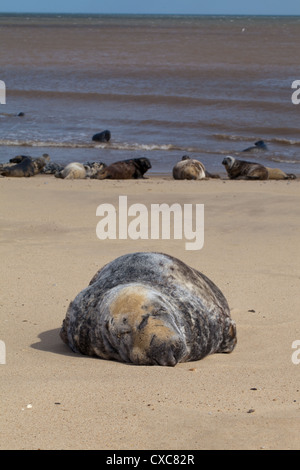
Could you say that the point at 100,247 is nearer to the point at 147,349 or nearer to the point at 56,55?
the point at 147,349

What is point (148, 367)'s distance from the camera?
13.5ft

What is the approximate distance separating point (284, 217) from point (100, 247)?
2.49 m

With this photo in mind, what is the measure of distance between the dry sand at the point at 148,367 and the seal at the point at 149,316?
0.30 ft

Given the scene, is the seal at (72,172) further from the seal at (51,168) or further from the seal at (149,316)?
the seal at (149,316)

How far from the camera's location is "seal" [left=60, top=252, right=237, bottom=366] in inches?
163

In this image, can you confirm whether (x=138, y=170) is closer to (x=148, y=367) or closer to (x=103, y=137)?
(x=103, y=137)

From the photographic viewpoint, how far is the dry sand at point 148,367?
3.25 m

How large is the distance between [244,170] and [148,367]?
9.14m

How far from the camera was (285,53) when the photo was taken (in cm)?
4103

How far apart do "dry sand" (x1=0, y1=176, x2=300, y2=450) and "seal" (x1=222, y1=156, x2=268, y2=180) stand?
258 centimetres
